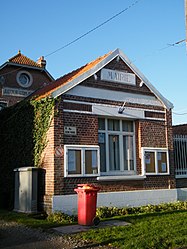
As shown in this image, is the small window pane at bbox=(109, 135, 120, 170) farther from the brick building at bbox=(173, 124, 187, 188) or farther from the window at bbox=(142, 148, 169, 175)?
the brick building at bbox=(173, 124, 187, 188)

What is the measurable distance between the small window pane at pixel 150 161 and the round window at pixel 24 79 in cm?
1786

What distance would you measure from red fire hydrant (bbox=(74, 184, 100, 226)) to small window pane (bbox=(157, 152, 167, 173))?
5.29m

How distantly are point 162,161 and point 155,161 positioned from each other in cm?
44

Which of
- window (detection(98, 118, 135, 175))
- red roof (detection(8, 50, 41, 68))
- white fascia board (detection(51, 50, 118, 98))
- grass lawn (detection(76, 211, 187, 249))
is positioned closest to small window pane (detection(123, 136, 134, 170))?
window (detection(98, 118, 135, 175))

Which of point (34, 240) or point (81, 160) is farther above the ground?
point (81, 160)

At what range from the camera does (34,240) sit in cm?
803

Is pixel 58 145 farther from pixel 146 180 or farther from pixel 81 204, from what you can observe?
pixel 146 180

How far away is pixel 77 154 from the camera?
12117mm

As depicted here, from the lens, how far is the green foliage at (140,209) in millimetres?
11391

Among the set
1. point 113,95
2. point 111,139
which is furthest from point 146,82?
point 111,139

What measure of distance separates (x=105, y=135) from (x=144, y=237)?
5962 mm

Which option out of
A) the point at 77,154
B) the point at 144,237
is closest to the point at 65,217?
the point at 77,154

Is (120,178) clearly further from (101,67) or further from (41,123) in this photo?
(101,67)

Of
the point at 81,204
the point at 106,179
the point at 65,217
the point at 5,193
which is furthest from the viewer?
the point at 5,193
